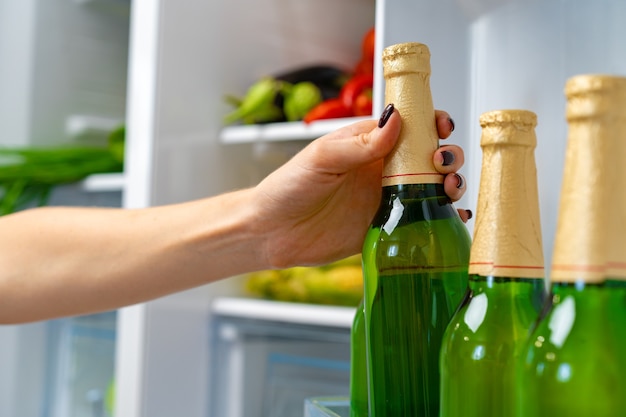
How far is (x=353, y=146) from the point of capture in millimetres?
552

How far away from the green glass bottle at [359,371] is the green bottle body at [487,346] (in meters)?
0.14

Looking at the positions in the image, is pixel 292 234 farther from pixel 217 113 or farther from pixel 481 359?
pixel 217 113

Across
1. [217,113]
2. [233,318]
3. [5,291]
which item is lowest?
[233,318]

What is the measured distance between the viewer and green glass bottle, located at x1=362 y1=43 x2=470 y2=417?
459mm

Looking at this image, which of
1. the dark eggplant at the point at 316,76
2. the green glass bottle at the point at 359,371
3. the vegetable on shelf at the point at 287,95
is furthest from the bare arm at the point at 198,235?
the dark eggplant at the point at 316,76

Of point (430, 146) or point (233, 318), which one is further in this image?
point (233, 318)

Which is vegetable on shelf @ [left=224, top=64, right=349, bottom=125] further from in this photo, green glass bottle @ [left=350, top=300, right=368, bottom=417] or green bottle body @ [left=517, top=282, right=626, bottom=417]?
green bottle body @ [left=517, top=282, right=626, bottom=417]

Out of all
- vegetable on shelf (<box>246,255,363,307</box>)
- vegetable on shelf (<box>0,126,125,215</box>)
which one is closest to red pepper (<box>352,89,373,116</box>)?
vegetable on shelf (<box>246,255,363,307</box>)

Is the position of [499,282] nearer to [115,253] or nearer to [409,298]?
[409,298]

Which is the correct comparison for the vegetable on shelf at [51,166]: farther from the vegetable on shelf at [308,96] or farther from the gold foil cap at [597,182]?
the gold foil cap at [597,182]

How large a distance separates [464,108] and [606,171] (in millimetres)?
422

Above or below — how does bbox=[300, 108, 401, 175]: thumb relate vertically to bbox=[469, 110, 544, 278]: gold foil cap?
above

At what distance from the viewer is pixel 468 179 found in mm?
735

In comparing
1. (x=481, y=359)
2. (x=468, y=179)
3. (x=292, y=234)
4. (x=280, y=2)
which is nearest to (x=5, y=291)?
(x=292, y=234)
